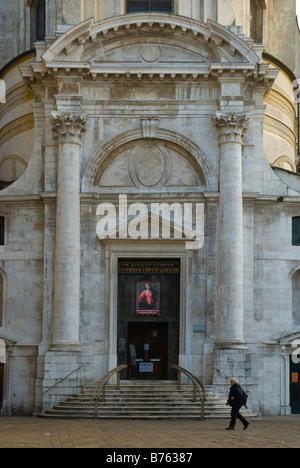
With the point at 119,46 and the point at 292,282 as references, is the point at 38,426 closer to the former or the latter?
the point at 292,282

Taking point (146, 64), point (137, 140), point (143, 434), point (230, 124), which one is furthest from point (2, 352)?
point (146, 64)

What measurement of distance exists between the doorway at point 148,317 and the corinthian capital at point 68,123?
5614mm

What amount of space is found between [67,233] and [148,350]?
5897 millimetres

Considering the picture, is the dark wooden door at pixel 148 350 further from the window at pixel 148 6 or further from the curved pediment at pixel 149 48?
the window at pixel 148 6

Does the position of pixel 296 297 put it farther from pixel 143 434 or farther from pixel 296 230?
pixel 143 434

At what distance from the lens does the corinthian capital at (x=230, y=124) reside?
40000mm

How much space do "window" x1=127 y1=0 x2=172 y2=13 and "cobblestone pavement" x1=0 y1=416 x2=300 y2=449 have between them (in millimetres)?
18791

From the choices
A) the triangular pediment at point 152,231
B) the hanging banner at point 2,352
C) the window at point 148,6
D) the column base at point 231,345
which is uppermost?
the window at point 148,6

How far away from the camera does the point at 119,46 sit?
4075 cm

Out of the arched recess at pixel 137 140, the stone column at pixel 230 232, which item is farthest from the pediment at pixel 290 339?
the arched recess at pixel 137 140

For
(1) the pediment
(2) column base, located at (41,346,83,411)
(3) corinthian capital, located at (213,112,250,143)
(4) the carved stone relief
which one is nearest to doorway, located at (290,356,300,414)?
Answer: (1) the pediment

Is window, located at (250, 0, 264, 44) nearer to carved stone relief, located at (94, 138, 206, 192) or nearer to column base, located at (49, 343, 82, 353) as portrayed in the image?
carved stone relief, located at (94, 138, 206, 192)

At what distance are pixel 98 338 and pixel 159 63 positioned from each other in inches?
A: 454
